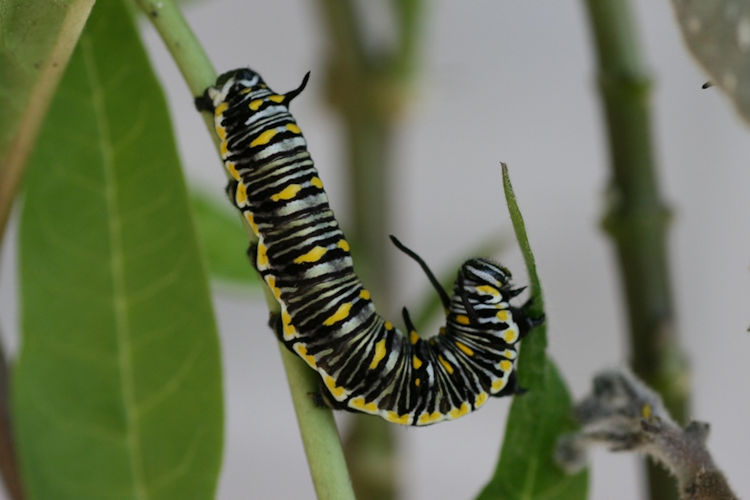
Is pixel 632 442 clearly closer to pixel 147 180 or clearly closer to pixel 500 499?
pixel 500 499

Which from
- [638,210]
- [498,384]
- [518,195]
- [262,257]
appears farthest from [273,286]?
[518,195]

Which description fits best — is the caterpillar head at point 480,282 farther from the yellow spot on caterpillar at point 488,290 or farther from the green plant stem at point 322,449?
the green plant stem at point 322,449

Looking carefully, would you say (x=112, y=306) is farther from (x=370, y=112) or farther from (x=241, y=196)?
(x=370, y=112)

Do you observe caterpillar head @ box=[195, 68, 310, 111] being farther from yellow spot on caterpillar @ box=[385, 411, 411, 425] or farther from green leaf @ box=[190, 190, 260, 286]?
green leaf @ box=[190, 190, 260, 286]

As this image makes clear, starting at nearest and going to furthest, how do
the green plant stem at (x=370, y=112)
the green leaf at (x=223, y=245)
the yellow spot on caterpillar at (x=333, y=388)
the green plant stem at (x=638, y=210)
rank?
the yellow spot on caterpillar at (x=333, y=388) → the green plant stem at (x=638, y=210) → the green leaf at (x=223, y=245) → the green plant stem at (x=370, y=112)

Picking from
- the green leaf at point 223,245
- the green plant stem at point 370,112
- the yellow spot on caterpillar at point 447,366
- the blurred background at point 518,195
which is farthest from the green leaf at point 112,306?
the blurred background at point 518,195

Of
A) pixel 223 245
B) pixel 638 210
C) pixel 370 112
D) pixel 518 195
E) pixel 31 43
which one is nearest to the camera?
pixel 31 43

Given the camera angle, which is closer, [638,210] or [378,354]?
[378,354]

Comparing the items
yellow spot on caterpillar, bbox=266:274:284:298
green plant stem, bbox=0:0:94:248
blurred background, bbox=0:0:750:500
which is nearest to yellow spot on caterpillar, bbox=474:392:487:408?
yellow spot on caterpillar, bbox=266:274:284:298
